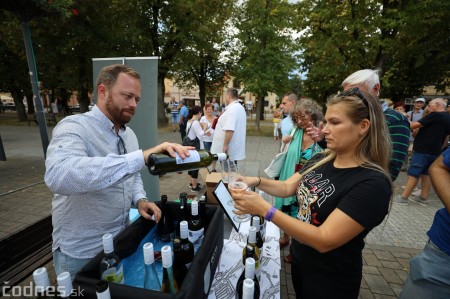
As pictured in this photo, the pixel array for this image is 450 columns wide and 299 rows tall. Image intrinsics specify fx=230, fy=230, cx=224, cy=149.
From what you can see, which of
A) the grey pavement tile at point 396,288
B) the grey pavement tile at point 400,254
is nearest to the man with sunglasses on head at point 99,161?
the grey pavement tile at point 396,288

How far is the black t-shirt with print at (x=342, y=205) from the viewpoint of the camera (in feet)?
4.00

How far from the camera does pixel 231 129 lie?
15.0ft

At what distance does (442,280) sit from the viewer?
1.46 m

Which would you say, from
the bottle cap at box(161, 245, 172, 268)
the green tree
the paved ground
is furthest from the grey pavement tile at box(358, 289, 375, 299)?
the green tree

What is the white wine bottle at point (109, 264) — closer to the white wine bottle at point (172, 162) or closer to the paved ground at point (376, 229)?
the white wine bottle at point (172, 162)

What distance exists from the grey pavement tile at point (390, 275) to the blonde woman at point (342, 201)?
2.15m

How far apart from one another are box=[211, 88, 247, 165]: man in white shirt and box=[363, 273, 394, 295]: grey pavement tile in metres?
2.91

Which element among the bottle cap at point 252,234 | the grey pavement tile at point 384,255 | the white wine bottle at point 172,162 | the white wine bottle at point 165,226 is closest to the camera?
the white wine bottle at point 172,162

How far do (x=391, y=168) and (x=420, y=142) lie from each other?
3.86 meters

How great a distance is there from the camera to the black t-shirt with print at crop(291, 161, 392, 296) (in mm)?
1219

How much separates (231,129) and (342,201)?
3437 millimetres

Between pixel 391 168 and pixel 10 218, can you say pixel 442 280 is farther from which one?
pixel 10 218

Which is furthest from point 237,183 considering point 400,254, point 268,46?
point 268,46

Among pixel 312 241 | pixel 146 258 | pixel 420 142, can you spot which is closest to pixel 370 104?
pixel 312 241
